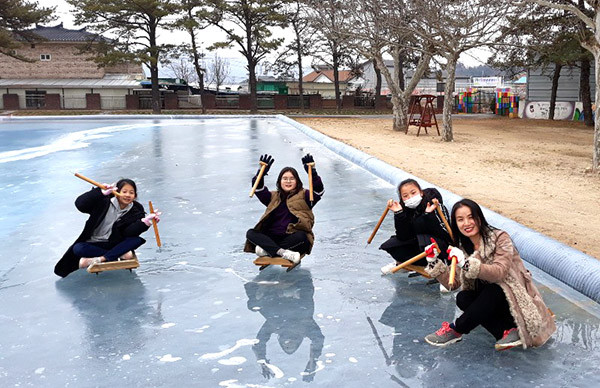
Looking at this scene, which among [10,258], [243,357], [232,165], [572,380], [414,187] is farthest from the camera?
[232,165]

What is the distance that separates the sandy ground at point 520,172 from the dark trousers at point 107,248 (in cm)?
414

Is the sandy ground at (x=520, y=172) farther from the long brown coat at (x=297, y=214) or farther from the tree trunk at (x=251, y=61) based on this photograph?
the tree trunk at (x=251, y=61)

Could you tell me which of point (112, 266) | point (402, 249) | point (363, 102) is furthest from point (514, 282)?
point (363, 102)

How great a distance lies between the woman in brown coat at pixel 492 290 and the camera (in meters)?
3.62

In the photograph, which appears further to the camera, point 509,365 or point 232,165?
point 232,165

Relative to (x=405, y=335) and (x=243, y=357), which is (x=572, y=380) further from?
(x=243, y=357)

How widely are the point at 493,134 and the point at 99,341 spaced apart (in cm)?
2241

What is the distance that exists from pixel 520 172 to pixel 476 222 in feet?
29.7

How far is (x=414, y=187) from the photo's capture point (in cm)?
491

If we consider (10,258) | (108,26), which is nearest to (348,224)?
(10,258)

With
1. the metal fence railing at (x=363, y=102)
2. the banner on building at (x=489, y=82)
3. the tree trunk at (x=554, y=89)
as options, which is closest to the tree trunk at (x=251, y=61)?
the metal fence railing at (x=363, y=102)

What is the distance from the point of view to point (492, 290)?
3.71m

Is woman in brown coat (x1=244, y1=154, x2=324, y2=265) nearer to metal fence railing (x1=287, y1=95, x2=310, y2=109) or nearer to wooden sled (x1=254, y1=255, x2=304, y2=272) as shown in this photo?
wooden sled (x1=254, y1=255, x2=304, y2=272)

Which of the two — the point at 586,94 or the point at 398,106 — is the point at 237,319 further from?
the point at 586,94
